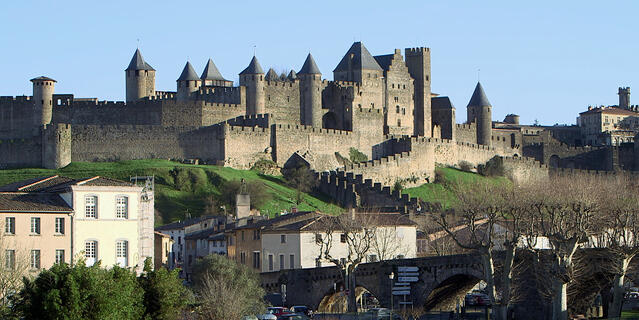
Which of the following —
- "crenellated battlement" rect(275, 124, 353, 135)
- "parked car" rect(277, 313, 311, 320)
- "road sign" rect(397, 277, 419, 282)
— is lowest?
"parked car" rect(277, 313, 311, 320)

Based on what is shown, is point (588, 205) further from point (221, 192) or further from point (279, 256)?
point (221, 192)

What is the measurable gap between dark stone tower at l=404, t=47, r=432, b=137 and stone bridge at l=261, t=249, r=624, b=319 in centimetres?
5874

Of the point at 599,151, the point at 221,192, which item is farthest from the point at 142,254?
the point at 599,151

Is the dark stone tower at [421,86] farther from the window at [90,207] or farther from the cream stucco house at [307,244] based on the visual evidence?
the window at [90,207]

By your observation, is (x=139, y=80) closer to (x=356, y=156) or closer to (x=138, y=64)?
(x=138, y=64)

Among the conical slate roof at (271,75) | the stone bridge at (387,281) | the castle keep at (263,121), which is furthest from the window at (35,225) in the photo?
the conical slate roof at (271,75)

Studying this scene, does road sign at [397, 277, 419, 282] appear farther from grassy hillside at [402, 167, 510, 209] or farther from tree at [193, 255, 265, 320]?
grassy hillside at [402, 167, 510, 209]

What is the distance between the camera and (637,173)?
128750 millimetres

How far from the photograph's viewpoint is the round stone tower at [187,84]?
381ft

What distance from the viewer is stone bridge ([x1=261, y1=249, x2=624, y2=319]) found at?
192 feet

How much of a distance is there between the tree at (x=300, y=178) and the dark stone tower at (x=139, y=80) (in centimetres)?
1445

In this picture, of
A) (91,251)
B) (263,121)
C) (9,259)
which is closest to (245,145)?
(263,121)

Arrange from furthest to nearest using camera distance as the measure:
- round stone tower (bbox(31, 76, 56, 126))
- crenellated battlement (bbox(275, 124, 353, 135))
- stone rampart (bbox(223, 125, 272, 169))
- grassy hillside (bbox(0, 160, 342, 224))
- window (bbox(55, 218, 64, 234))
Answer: crenellated battlement (bbox(275, 124, 353, 135)) < round stone tower (bbox(31, 76, 56, 126)) < stone rampart (bbox(223, 125, 272, 169)) < grassy hillside (bbox(0, 160, 342, 224)) < window (bbox(55, 218, 64, 234))

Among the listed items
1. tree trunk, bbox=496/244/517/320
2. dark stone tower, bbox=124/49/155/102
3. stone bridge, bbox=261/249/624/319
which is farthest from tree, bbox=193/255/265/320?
dark stone tower, bbox=124/49/155/102
